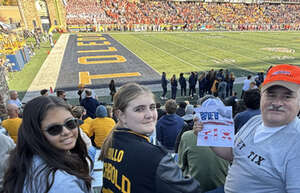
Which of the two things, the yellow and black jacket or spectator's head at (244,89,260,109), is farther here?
spectator's head at (244,89,260,109)

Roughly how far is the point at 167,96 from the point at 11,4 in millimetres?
45766

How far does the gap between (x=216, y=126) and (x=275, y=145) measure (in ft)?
1.55

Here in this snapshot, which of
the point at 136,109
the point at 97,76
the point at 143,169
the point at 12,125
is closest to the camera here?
the point at 143,169

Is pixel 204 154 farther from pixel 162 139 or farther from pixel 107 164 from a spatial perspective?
pixel 162 139

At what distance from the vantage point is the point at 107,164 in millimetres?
1661

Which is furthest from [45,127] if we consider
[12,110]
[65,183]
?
[12,110]

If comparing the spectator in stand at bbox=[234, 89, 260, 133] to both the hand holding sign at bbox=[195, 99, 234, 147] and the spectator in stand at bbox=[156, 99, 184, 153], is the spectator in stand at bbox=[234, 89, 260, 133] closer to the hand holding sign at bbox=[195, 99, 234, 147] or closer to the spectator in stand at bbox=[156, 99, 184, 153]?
the spectator in stand at bbox=[156, 99, 184, 153]

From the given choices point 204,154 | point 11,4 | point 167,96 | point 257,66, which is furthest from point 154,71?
point 11,4

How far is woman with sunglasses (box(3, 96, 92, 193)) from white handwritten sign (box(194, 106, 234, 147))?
3.62ft

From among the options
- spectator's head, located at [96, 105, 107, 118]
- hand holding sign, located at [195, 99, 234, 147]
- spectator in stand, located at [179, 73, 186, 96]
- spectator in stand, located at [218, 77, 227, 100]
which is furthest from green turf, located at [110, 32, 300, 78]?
hand holding sign, located at [195, 99, 234, 147]

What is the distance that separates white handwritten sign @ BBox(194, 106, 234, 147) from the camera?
70.1 inches

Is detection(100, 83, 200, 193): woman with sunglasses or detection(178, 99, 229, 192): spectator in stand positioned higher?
detection(100, 83, 200, 193): woman with sunglasses

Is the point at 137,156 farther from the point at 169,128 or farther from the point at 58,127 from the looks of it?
the point at 169,128

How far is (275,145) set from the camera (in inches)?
61.1
